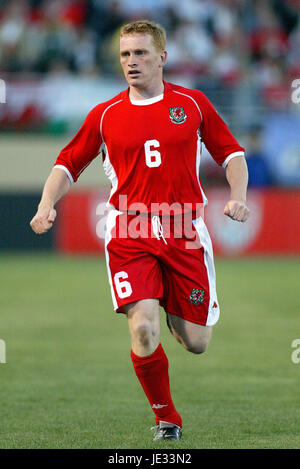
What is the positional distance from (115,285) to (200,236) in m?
0.58

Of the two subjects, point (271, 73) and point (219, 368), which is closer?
point (219, 368)

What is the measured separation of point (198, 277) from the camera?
500cm

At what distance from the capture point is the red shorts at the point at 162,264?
4832 mm

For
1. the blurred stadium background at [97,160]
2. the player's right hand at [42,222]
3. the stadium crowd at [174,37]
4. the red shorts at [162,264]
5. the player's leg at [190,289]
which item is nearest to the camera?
the player's right hand at [42,222]

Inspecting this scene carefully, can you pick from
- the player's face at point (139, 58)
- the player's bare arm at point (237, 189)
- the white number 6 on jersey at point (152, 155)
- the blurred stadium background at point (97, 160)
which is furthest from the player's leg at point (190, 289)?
the blurred stadium background at point (97, 160)

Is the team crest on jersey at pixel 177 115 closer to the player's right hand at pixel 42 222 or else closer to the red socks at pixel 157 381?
the player's right hand at pixel 42 222

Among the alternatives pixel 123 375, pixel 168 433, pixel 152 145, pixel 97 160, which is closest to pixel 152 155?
pixel 152 145

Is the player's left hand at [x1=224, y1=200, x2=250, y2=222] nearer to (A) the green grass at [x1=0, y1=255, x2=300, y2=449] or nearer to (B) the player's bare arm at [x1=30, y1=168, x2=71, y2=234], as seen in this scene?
(B) the player's bare arm at [x1=30, y1=168, x2=71, y2=234]

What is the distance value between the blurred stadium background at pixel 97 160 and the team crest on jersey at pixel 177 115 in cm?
378

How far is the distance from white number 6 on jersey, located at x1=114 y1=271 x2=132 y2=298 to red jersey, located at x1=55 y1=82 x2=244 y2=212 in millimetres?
384

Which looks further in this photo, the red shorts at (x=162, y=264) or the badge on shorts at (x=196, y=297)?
the badge on shorts at (x=196, y=297)

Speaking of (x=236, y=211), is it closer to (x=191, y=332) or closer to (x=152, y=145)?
(x=152, y=145)
